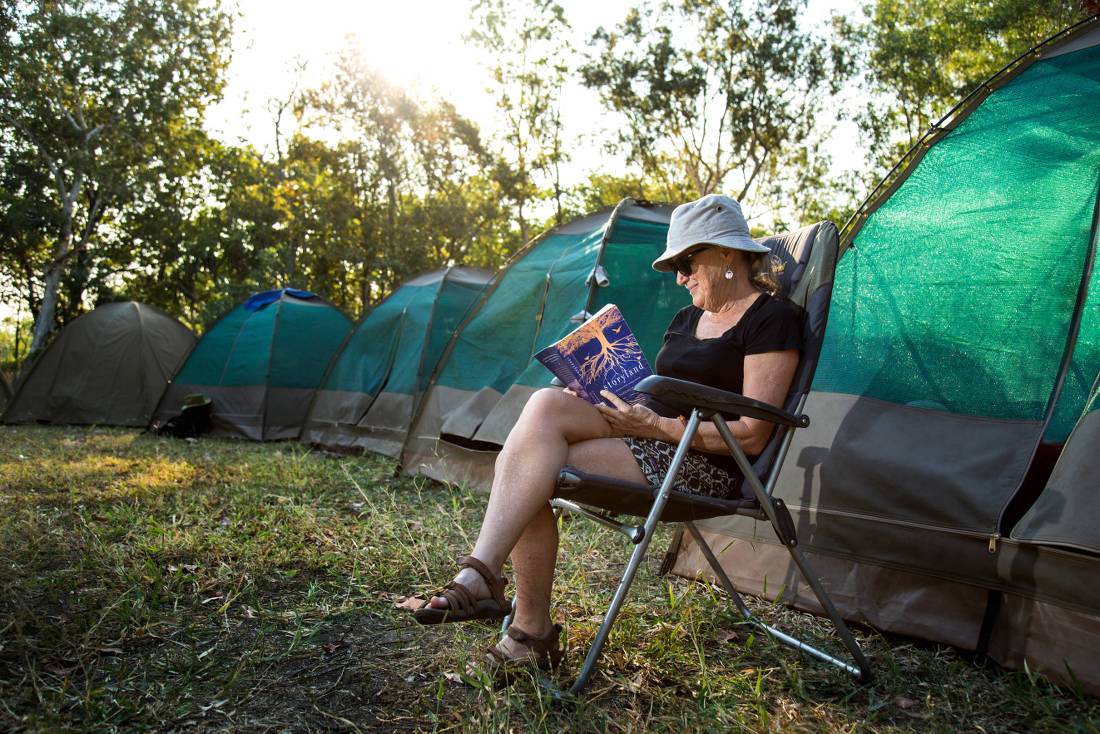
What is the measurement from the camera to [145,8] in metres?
14.7

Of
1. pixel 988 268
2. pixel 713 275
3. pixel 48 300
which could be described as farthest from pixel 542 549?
pixel 48 300

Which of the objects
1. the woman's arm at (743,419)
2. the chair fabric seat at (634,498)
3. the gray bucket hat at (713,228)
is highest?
the gray bucket hat at (713,228)

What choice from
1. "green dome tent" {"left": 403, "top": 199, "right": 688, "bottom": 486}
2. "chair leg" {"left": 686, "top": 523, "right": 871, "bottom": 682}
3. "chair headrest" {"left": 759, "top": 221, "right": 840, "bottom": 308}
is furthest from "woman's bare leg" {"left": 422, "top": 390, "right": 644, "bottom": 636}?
"green dome tent" {"left": 403, "top": 199, "right": 688, "bottom": 486}

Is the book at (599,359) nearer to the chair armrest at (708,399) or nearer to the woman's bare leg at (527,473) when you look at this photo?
the woman's bare leg at (527,473)

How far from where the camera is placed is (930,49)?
14281 millimetres

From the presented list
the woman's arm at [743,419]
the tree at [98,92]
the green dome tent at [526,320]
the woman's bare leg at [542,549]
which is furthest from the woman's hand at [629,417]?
the tree at [98,92]

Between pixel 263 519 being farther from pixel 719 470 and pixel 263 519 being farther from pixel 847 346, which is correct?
pixel 847 346

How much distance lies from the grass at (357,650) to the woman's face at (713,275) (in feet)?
3.16

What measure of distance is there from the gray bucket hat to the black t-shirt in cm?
18

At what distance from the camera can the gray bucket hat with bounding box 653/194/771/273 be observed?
2398 mm

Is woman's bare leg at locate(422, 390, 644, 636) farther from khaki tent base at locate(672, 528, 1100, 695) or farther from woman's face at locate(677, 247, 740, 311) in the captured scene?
khaki tent base at locate(672, 528, 1100, 695)

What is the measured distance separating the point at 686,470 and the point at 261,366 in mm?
7137

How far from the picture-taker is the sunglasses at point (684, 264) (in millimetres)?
2529

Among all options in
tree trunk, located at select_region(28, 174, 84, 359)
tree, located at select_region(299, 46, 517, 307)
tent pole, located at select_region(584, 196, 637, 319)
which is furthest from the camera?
tree, located at select_region(299, 46, 517, 307)
